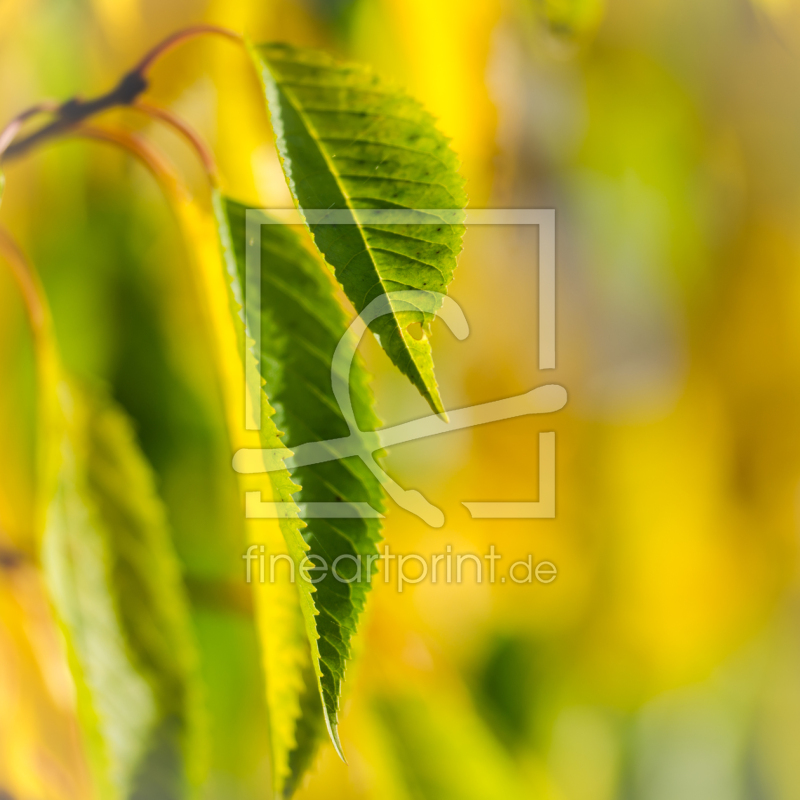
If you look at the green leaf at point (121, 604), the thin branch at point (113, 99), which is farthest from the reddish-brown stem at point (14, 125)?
the green leaf at point (121, 604)

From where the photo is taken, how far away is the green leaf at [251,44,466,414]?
13 cm

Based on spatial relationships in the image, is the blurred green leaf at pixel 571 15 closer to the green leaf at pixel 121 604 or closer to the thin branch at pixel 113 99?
the thin branch at pixel 113 99

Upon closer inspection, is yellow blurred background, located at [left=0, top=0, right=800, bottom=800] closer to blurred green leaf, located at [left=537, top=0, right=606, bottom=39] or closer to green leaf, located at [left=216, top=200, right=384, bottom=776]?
blurred green leaf, located at [left=537, top=0, right=606, bottom=39]

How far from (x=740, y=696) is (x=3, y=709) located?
1.29 ft

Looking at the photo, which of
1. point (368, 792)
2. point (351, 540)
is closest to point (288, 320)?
point (351, 540)

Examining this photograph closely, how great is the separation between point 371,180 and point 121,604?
0.66 feet

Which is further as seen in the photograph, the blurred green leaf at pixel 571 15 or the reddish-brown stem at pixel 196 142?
the blurred green leaf at pixel 571 15

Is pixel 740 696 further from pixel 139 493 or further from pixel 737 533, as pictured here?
pixel 139 493

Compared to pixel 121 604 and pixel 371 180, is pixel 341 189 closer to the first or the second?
pixel 371 180

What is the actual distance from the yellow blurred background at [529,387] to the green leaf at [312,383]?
0.44 ft

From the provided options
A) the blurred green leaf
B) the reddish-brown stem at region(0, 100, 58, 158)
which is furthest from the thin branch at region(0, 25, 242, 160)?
the blurred green leaf

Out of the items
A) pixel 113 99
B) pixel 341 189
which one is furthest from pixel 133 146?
pixel 341 189

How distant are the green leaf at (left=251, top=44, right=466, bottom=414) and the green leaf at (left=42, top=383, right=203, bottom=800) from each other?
16 cm

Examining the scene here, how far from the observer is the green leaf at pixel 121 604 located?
0.77ft
